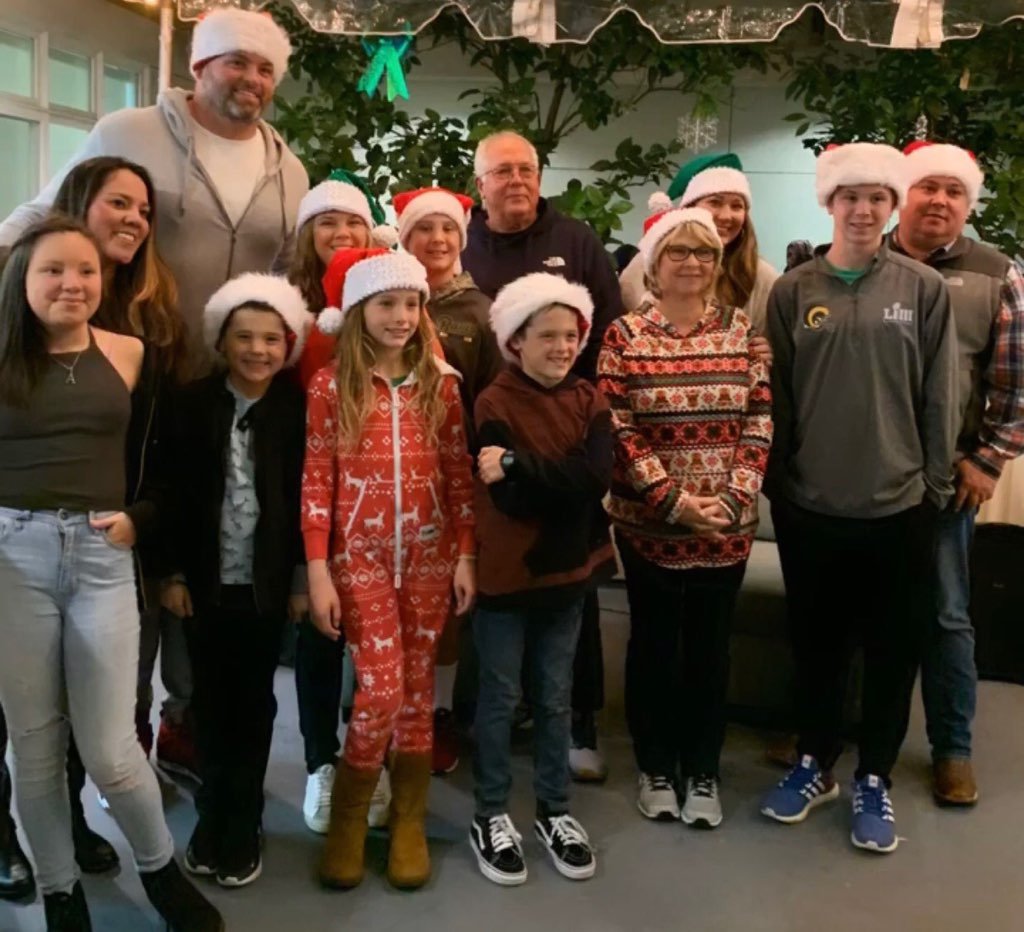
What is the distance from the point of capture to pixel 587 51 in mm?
4098

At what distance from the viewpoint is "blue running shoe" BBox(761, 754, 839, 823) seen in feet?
8.38

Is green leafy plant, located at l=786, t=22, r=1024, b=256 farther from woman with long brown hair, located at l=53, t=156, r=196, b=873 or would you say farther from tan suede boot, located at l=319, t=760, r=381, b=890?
tan suede boot, located at l=319, t=760, r=381, b=890

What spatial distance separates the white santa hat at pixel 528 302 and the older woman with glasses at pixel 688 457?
237 mm

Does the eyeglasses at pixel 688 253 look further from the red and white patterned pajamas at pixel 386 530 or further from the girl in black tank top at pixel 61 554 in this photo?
the girl in black tank top at pixel 61 554

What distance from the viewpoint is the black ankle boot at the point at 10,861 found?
213cm

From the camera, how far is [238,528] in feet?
7.00

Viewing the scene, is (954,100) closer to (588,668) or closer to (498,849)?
(588,668)

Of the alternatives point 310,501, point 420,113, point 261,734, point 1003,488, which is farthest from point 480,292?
point 420,113

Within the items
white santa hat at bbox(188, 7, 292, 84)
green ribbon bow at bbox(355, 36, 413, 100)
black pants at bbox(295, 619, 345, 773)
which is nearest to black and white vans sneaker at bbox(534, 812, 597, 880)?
black pants at bbox(295, 619, 345, 773)

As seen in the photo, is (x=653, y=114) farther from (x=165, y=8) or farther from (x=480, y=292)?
(x=480, y=292)

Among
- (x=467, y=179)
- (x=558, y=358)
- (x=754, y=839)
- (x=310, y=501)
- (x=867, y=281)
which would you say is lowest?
(x=754, y=839)

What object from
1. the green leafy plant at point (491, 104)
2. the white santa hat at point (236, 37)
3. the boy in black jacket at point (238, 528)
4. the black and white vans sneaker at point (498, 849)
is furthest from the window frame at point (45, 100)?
the black and white vans sneaker at point (498, 849)

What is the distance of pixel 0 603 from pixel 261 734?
655 mm

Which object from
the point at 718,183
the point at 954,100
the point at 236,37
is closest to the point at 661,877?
the point at 718,183
